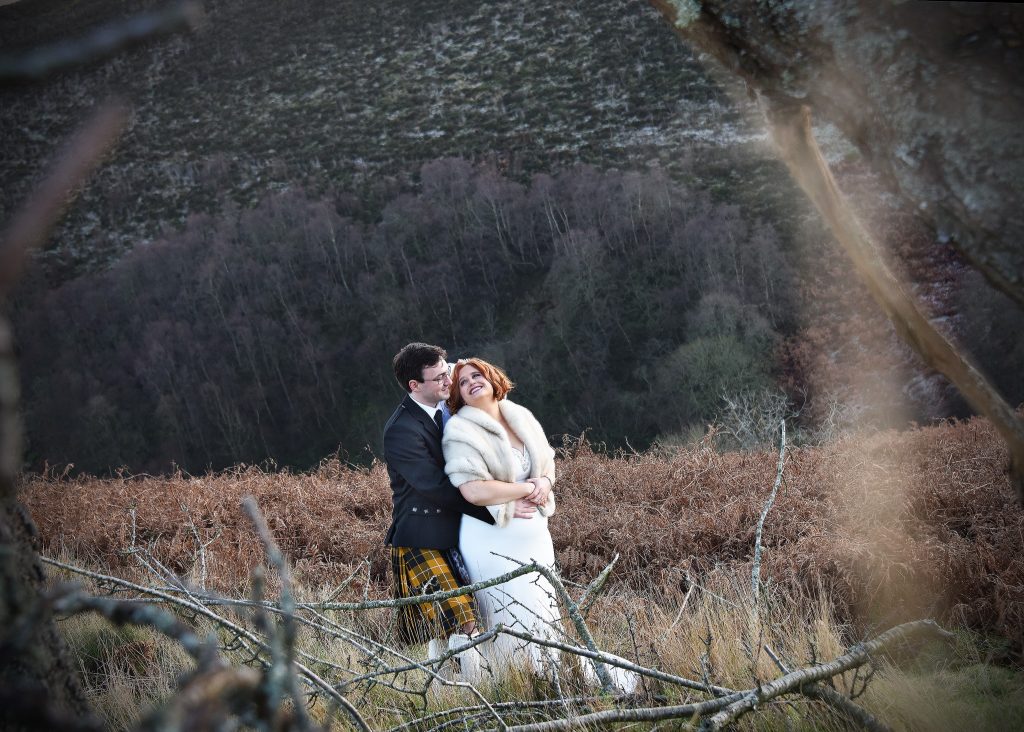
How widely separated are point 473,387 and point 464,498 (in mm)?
558

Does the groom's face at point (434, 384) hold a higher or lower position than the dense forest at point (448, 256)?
higher

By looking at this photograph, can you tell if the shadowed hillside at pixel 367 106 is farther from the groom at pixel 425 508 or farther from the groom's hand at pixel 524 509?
the groom's hand at pixel 524 509

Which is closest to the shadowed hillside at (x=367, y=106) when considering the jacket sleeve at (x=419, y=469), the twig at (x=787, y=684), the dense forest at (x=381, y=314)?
the dense forest at (x=381, y=314)

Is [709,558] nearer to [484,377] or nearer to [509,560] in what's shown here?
[509,560]

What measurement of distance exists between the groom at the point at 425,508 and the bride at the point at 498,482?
92 millimetres

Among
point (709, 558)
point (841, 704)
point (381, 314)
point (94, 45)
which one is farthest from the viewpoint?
point (381, 314)

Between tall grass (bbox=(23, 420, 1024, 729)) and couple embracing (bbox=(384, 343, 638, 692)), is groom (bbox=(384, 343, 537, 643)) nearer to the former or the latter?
couple embracing (bbox=(384, 343, 638, 692))

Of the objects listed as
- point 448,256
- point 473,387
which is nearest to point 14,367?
point 473,387

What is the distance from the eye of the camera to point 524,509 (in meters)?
4.11

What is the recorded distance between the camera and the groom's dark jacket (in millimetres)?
4156

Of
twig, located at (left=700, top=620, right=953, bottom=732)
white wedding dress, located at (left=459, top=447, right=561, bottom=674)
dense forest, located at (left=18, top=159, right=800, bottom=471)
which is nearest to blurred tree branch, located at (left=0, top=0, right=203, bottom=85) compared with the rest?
twig, located at (left=700, top=620, right=953, bottom=732)

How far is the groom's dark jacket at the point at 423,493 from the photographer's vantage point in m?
4.16

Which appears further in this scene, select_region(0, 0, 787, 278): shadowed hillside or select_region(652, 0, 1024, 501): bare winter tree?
select_region(0, 0, 787, 278): shadowed hillside

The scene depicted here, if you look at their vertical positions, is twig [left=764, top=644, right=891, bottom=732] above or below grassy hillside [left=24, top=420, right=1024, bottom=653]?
above
